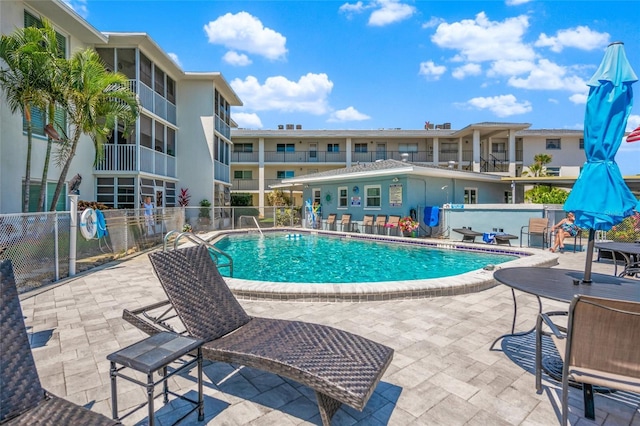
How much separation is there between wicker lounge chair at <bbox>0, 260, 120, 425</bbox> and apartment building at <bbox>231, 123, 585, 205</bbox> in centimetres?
2662

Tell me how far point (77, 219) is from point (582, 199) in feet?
28.9

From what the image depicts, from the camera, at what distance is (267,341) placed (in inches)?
104

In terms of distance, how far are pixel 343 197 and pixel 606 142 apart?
15.4m

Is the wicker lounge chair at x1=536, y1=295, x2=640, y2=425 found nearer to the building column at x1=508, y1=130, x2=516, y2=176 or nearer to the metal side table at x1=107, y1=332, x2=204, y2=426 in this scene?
the metal side table at x1=107, y1=332, x2=204, y2=426

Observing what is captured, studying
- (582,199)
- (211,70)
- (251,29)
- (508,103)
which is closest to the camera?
(582,199)

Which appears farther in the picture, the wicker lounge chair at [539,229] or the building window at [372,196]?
the building window at [372,196]

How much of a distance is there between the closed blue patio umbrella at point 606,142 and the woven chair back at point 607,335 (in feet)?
4.23

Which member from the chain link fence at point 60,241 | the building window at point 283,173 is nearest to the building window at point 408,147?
the building window at point 283,173

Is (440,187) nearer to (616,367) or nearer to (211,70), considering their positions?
(211,70)

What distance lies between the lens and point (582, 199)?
327 cm

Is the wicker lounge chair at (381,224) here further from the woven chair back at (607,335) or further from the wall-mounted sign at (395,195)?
the woven chair back at (607,335)

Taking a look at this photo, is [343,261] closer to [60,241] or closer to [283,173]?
[60,241]

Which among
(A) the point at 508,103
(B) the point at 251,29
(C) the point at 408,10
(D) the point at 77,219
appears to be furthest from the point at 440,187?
(A) the point at 508,103

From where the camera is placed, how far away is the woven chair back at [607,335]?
6.61ft
